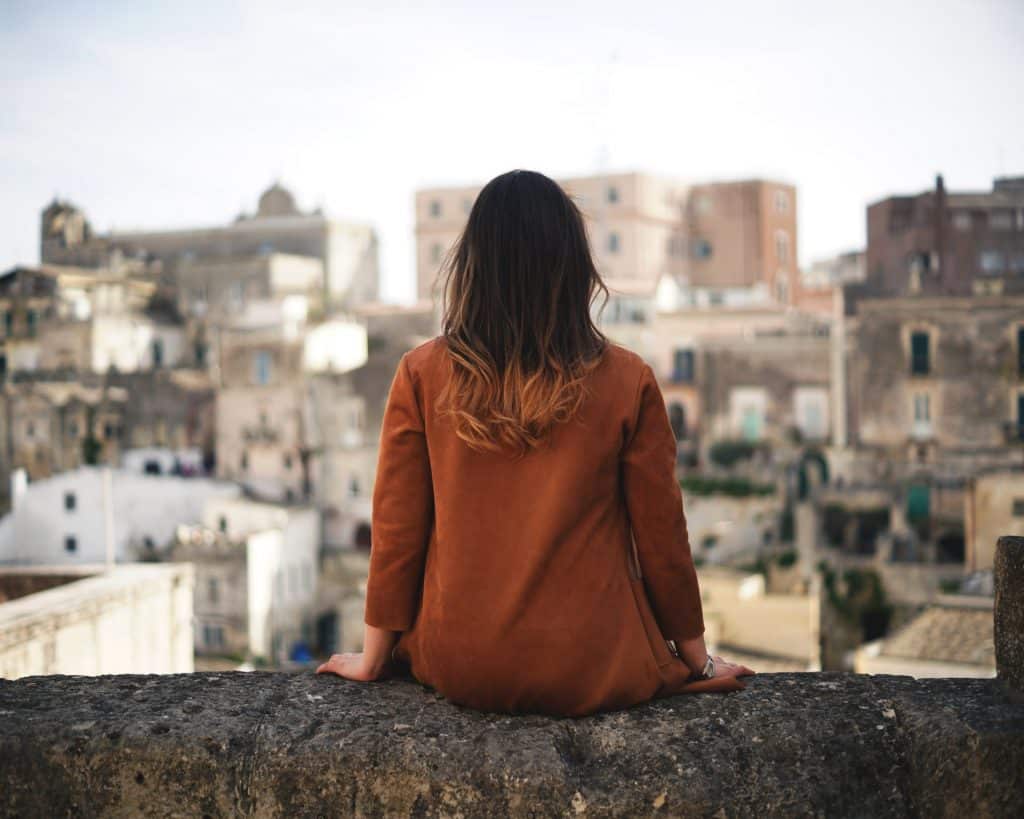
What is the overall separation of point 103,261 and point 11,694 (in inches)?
2187

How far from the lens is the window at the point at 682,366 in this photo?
40.7 meters

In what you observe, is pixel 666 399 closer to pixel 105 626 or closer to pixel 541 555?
pixel 105 626

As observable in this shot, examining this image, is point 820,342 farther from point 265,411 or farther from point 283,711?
point 283,711

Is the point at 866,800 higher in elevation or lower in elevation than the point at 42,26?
lower

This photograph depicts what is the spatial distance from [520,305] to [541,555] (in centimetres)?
61

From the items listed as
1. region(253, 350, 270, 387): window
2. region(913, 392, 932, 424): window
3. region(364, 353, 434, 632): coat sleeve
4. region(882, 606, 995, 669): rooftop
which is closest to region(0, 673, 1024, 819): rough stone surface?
region(364, 353, 434, 632): coat sleeve

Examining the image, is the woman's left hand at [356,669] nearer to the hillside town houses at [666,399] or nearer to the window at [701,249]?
the hillside town houses at [666,399]

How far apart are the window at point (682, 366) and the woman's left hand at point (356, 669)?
3791 centimetres

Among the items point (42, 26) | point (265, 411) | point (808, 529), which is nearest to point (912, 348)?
point (808, 529)

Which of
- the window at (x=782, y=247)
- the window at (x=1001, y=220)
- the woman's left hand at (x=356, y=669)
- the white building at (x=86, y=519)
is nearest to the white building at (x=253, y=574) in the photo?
the white building at (x=86, y=519)

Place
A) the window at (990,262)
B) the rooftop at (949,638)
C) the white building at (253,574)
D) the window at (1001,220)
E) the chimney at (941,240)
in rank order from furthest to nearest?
1. the window at (1001,220)
2. the window at (990,262)
3. the chimney at (941,240)
4. the white building at (253,574)
5. the rooftop at (949,638)

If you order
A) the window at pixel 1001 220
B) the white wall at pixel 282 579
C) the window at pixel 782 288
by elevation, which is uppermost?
the window at pixel 1001 220

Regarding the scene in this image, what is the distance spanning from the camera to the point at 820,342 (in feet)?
127

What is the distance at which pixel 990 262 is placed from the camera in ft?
136
